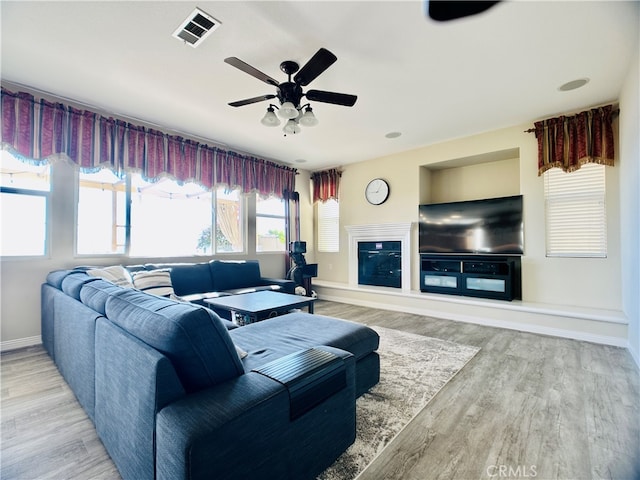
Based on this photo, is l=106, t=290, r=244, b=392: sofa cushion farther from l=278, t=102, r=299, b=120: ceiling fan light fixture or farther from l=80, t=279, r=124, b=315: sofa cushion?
l=278, t=102, r=299, b=120: ceiling fan light fixture

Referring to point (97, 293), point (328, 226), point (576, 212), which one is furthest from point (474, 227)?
point (97, 293)

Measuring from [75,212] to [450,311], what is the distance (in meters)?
5.24

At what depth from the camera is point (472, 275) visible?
452 cm

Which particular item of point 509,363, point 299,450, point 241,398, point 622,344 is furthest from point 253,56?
point 622,344

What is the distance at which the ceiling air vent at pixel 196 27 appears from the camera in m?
2.17

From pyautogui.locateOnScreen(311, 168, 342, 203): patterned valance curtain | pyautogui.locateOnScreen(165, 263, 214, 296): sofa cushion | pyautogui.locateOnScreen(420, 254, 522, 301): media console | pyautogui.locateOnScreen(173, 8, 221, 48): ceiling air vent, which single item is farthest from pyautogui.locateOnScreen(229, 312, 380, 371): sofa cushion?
pyautogui.locateOnScreen(311, 168, 342, 203): patterned valance curtain

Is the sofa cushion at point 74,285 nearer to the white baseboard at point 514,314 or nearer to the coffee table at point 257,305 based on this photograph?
the coffee table at point 257,305

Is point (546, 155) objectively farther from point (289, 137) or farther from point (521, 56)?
point (289, 137)

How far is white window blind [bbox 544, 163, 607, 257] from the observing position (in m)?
3.68

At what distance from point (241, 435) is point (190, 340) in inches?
15.1

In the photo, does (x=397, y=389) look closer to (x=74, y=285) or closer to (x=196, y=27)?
(x=74, y=285)

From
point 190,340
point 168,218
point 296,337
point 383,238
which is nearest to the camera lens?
point 190,340

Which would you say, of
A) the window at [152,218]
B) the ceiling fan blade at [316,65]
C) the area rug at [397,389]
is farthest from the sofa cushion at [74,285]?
the ceiling fan blade at [316,65]

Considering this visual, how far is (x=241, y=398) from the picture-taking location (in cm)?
108
